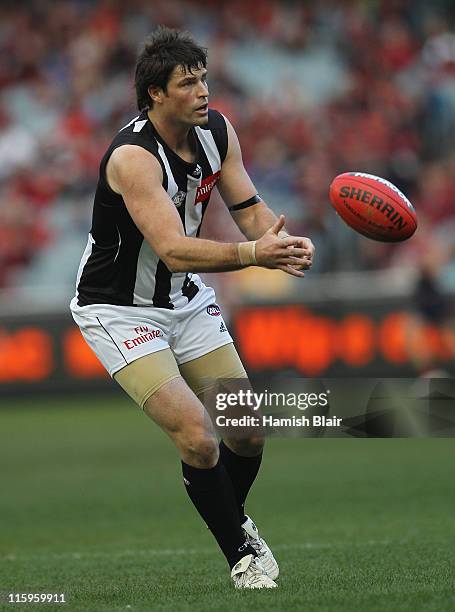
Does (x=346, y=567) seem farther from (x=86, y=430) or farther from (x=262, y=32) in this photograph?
(x=262, y=32)

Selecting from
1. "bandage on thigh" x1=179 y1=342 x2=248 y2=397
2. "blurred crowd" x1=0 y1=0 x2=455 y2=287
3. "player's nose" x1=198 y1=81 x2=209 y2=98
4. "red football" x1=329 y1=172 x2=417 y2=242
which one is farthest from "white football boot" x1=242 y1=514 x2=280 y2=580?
"blurred crowd" x1=0 y1=0 x2=455 y2=287

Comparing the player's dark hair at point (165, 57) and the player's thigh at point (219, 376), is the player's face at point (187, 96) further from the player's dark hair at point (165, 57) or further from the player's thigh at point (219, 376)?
the player's thigh at point (219, 376)

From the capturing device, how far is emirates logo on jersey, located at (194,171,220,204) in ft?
19.4

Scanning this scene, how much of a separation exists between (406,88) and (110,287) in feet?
45.7

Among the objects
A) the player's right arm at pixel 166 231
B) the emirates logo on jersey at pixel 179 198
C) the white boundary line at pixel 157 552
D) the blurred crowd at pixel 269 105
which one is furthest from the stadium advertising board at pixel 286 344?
the player's right arm at pixel 166 231

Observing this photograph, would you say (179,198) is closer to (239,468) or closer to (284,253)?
(284,253)

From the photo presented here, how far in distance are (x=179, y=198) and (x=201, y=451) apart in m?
1.20

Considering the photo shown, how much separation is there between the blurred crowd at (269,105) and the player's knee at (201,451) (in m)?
11.0

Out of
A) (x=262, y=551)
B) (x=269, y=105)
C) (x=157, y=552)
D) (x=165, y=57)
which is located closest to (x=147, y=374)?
(x=262, y=551)

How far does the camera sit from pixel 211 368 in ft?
19.4

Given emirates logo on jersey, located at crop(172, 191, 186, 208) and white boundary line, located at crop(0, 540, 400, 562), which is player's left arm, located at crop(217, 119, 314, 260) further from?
white boundary line, located at crop(0, 540, 400, 562)

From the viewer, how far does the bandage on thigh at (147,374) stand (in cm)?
553

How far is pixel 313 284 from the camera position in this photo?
1642cm

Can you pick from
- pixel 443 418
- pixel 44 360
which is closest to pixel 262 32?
pixel 44 360
